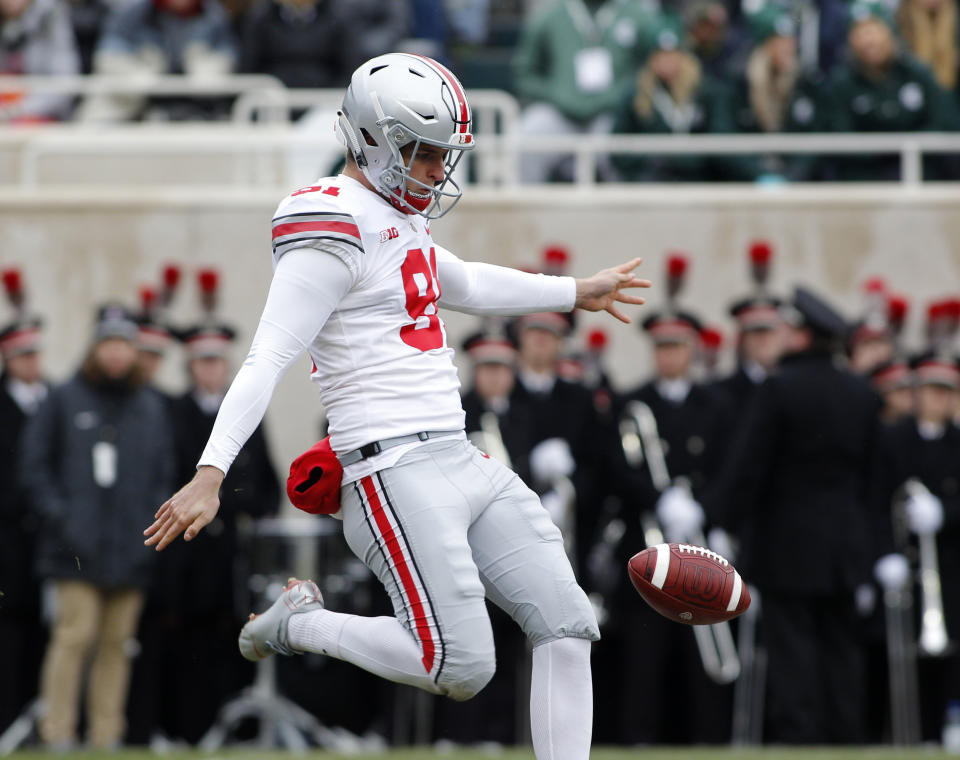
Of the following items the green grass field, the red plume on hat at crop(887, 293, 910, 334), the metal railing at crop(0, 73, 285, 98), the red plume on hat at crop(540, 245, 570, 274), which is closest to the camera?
the green grass field

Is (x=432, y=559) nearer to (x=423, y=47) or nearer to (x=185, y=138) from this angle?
(x=185, y=138)

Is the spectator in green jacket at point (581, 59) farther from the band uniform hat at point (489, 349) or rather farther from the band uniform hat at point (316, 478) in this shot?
the band uniform hat at point (316, 478)

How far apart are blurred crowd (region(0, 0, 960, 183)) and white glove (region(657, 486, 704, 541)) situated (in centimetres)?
318

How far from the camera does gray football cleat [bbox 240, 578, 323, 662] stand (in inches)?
204

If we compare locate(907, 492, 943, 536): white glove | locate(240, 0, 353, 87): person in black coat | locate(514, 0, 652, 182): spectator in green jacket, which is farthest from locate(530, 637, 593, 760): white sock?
locate(240, 0, 353, 87): person in black coat

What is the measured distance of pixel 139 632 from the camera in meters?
→ 9.45

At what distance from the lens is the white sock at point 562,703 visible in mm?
4852

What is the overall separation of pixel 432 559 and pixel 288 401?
6170 millimetres

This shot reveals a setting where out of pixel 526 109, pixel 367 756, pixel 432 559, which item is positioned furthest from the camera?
pixel 526 109

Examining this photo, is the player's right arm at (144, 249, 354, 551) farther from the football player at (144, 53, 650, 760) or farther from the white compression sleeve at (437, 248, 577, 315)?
the white compression sleeve at (437, 248, 577, 315)

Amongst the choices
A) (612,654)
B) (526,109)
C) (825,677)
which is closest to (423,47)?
(526,109)

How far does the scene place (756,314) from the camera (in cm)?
985

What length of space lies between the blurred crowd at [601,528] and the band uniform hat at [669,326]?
0.04 feet

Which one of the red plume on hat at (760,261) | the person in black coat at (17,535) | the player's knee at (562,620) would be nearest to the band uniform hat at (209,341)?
the person in black coat at (17,535)
